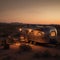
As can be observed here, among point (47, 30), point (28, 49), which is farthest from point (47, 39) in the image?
point (28, 49)

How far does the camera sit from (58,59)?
53.8ft

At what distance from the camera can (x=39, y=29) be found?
2425cm

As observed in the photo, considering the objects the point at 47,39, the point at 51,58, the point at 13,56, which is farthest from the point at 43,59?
the point at 47,39

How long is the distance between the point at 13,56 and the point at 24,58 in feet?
2.85

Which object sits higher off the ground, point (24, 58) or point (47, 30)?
point (47, 30)

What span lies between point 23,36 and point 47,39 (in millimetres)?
3525

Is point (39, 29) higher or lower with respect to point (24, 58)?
higher

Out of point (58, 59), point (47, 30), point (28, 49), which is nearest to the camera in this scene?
point (58, 59)

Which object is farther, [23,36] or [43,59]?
[23,36]

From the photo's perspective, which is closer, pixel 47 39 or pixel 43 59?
pixel 43 59

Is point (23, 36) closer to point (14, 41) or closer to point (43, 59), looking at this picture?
point (14, 41)

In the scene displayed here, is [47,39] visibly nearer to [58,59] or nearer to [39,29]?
[39,29]

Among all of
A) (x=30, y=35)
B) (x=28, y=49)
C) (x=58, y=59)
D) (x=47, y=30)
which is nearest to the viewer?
(x=58, y=59)

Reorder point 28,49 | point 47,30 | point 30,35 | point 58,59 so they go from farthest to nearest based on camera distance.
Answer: point 30,35
point 47,30
point 28,49
point 58,59
